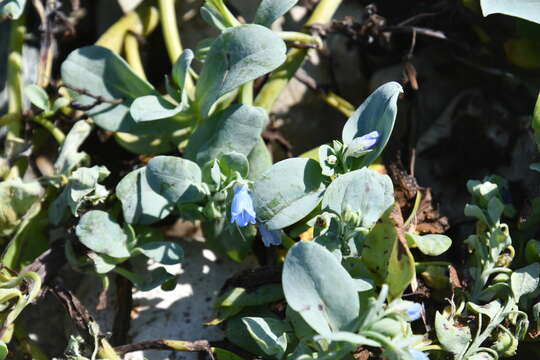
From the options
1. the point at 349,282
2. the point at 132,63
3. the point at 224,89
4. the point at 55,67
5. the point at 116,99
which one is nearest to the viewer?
the point at 349,282

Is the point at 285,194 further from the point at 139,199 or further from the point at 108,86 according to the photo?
the point at 108,86

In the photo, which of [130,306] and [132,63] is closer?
Result: [130,306]

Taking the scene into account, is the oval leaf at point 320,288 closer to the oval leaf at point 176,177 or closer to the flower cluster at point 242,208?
the flower cluster at point 242,208

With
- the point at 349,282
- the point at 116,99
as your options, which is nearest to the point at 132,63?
the point at 116,99

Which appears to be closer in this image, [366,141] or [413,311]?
[413,311]

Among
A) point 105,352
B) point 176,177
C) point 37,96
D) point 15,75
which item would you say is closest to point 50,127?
point 37,96

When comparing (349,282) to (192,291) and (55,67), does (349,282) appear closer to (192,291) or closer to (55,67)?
(192,291)

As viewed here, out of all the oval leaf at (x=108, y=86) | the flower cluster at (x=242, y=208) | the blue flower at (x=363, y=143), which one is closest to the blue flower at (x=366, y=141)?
the blue flower at (x=363, y=143)
